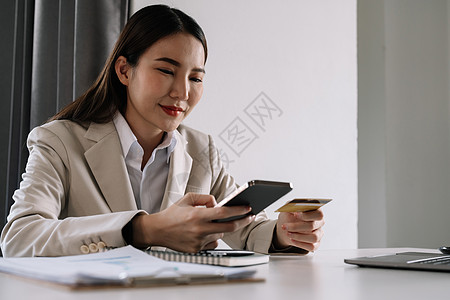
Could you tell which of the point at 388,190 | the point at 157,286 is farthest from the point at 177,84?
the point at 388,190

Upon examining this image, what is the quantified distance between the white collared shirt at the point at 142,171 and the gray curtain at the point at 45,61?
441mm

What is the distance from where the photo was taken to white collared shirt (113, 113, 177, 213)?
152cm

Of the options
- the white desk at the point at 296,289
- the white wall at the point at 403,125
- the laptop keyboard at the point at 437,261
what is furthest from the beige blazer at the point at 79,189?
the white wall at the point at 403,125

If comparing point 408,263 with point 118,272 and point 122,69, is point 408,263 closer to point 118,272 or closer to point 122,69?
point 118,272

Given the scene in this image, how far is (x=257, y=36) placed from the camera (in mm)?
2486

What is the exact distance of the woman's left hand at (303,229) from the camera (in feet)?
→ 3.99

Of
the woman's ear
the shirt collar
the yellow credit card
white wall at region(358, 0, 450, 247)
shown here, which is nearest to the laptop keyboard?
the yellow credit card

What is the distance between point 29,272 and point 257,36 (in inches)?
79.6

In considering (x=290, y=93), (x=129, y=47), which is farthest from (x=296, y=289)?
(x=290, y=93)

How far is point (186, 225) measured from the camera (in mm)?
957

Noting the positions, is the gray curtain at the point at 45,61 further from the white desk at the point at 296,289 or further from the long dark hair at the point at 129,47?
the white desk at the point at 296,289

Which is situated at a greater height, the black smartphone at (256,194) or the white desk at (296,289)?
the black smartphone at (256,194)

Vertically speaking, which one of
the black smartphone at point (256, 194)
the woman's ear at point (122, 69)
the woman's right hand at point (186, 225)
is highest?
the woman's ear at point (122, 69)

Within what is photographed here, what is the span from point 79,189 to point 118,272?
0.83 m
